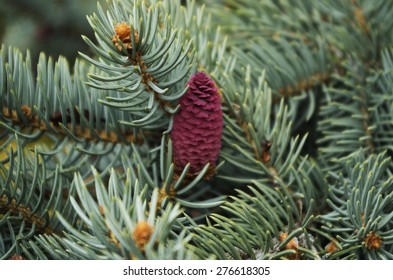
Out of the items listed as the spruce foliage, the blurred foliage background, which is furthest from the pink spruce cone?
the blurred foliage background

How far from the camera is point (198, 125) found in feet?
1.20

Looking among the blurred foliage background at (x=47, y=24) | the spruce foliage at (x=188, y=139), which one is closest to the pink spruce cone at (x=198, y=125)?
the spruce foliage at (x=188, y=139)

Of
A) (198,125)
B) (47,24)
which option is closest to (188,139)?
(198,125)

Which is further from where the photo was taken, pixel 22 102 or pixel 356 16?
pixel 356 16

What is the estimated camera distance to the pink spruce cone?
14.2 inches

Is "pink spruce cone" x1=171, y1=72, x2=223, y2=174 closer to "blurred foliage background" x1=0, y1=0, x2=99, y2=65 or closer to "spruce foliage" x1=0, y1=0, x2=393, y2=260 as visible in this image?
"spruce foliage" x1=0, y1=0, x2=393, y2=260

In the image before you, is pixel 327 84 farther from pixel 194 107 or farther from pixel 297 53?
pixel 194 107

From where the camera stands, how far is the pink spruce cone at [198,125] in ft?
1.18

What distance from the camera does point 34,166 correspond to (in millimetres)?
365

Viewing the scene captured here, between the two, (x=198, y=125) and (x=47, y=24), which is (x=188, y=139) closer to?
(x=198, y=125)
